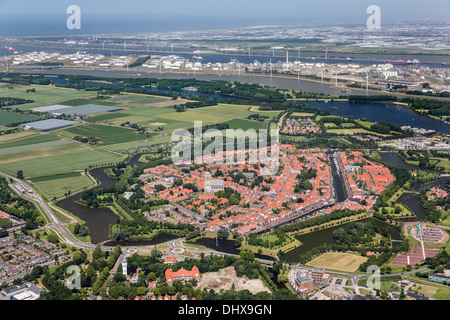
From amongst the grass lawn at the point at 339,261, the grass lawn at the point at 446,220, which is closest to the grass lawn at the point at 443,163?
the grass lawn at the point at 446,220

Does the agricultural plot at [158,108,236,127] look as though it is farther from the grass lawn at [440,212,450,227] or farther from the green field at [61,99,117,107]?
the grass lawn at [440,212,450,227]

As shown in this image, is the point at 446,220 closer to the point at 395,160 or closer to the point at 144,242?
the point at 395,160

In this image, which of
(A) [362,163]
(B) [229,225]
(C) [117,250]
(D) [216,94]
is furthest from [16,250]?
(D) [216,94]

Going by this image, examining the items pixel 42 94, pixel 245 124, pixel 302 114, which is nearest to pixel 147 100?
pixel 42 94

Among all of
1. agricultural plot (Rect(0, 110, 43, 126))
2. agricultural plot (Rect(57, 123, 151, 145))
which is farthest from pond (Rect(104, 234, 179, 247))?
agricultural plot (Rect(0, 110, 43, 126))

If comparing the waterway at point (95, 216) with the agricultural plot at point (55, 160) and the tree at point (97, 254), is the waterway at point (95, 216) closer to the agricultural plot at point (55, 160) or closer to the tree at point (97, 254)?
the tree at point (97, 254)

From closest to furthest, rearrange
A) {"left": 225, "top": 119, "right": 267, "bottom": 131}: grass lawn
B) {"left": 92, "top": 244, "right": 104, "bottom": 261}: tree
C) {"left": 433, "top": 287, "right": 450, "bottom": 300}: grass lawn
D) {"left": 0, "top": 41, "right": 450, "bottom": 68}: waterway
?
{"left": 433, "top": 287, "right": 450, "bottom": 300}: grass lawn
{"left": 92, "top": 244, "right": 104, "bottom": 261}: tree
{"left": 225, "top": 119, "right": 267, "bottom": 131}: grass lawn
{"left": 0, "top": 41, "right": 450, "bottom": 68}: waterway
